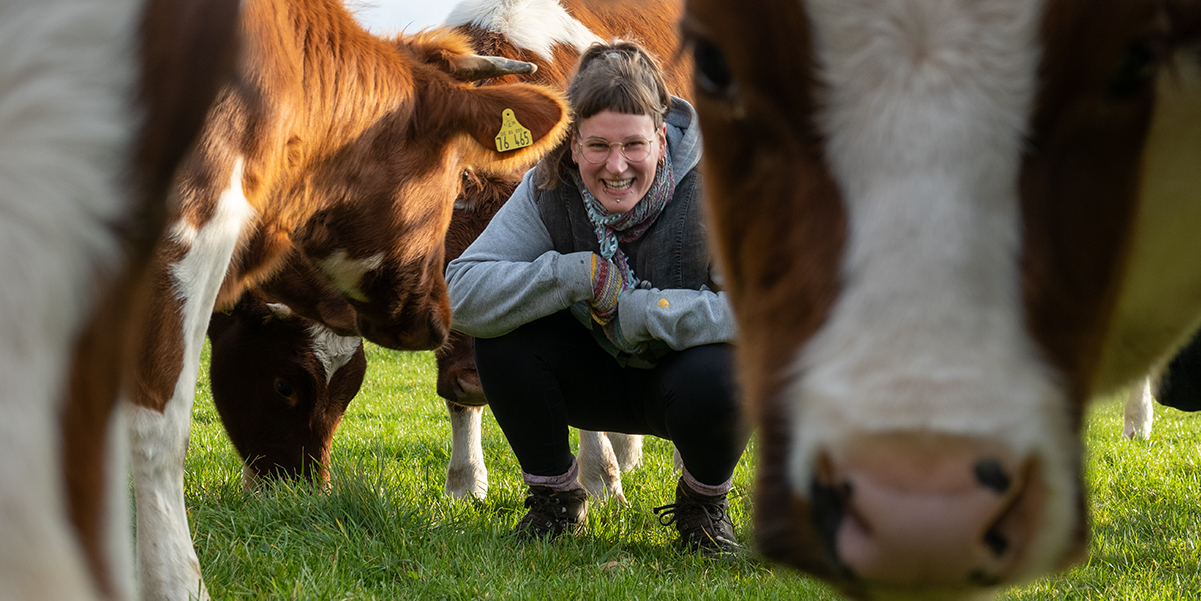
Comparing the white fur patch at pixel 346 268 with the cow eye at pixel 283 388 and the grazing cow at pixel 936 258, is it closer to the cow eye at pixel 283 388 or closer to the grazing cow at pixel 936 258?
the cow eye at pixel 283 388

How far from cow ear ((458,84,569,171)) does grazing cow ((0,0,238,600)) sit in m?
3.12

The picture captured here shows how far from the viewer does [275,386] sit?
4.36m

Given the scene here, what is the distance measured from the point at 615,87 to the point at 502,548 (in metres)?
1.55

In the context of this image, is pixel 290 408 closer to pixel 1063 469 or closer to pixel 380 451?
pixel 380 451

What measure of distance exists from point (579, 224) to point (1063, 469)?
2.62 metres

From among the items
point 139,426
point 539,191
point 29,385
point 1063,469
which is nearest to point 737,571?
point 539,191

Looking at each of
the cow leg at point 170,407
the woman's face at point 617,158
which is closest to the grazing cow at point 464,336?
the woman's face at point 617,158

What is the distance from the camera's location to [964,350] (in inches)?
40.5

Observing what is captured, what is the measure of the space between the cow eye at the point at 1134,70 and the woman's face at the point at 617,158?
2.13 m

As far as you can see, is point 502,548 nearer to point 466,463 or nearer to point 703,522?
point 703,522

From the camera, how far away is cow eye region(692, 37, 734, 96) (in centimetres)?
136

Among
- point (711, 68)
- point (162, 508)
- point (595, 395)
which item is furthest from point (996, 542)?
point (595, 395)

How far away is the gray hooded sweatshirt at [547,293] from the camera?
3.23 m

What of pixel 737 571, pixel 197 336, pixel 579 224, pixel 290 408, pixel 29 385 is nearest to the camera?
pixel 29 385
